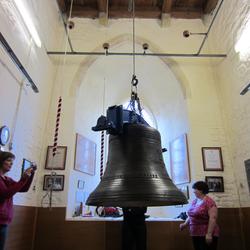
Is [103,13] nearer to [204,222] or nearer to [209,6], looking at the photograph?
[209,6]

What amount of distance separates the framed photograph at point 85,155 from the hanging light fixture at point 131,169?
66.6 inches

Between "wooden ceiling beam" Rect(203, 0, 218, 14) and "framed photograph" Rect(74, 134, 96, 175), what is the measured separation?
310 cm

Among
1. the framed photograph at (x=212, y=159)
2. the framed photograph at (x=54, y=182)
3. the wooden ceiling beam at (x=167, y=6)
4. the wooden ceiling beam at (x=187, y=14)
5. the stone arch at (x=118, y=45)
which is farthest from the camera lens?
the wooden ceiling beam at (x=187, y=14)

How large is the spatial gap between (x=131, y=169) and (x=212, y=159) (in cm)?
204

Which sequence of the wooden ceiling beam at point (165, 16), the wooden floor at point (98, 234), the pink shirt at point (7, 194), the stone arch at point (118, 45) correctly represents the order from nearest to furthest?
the pink shirt at point (7, 194), the wooden floor at point (98, 234), the stone arch at point (118, 45), the wooden ceiling beam at point (165, 16)

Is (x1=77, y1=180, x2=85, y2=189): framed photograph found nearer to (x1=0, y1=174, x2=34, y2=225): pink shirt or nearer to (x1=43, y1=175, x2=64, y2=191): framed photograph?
(x1=43, y1=175, x2=64, y2=191): framed photograph

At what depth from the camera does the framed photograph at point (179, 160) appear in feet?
11.0

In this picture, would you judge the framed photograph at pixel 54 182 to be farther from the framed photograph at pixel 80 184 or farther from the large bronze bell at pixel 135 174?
the large bronze bell at pixel 135 174

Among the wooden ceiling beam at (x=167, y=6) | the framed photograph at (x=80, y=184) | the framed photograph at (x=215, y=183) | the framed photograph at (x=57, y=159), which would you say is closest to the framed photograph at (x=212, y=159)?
the framed photograph at (x=215, y=183)

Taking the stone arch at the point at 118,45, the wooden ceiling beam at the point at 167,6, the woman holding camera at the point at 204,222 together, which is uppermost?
the wooden ceiling beam at the point at 167,6

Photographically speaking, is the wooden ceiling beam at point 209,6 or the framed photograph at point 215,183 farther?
the wooden ceiling beam at point 209,6

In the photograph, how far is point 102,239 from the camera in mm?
2812

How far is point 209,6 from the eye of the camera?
3.98 metres

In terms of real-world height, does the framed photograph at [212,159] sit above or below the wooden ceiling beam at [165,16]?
below
